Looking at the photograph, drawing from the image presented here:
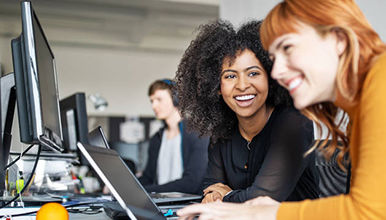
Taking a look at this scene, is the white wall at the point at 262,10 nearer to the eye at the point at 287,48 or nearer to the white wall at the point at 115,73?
the eye at the point at 287,48

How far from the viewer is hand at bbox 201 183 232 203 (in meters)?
1.52

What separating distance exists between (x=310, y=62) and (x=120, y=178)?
0.61 metres

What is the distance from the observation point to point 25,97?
1.23 meters

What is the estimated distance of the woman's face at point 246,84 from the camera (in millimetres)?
1483

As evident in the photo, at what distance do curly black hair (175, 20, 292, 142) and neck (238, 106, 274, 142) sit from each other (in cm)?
4

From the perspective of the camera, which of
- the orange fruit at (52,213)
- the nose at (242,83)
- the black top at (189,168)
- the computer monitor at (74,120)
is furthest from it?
the black top at (189,168)

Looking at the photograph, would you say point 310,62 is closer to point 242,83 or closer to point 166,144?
point 242,83

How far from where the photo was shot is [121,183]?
1166 mm

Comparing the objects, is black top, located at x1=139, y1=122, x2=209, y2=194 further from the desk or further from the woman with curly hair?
the desk

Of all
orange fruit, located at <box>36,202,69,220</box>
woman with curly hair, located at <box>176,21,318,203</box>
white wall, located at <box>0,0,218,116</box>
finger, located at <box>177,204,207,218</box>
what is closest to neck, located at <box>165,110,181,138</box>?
woman with curly hair, located at <box>176,21,318,203</box>

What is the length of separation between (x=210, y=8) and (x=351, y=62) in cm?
524

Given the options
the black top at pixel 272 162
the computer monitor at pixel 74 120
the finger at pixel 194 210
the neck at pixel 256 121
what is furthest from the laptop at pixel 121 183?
the computer monitor at pixel 74 120

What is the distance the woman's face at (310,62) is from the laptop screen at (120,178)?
18.6 inches

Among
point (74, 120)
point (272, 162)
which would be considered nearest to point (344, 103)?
point (272, 162)
